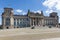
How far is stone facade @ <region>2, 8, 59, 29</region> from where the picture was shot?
9917 cm

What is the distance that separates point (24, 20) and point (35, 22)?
341 inches

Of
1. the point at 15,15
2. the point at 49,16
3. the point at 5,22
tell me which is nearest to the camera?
the point at 5,22

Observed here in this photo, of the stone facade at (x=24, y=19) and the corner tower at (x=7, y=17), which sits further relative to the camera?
the stone facade at (x=24, y=19)

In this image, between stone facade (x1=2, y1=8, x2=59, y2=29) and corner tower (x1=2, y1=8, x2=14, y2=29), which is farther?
stone facade (x1=2, y1=8, x2=59, y2=29)

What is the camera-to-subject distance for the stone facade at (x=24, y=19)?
99.2m

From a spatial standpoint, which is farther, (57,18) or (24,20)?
(57,18)

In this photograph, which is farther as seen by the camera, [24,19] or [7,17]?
[24,19]

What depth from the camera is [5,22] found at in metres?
98.4

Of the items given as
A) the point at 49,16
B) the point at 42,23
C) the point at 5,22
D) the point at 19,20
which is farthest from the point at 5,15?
the point at 49,16

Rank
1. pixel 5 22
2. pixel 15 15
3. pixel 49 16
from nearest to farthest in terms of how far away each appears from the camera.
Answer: pixel 5 22, pixel 15 15, pixel 49 16

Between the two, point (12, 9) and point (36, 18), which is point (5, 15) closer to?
point (12, 9)

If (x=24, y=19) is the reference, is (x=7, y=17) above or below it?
above

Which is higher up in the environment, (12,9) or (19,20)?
(12,9)

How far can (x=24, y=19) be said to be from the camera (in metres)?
105
